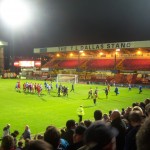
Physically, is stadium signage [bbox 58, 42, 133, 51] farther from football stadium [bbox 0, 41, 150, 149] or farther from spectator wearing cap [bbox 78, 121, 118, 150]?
spectator wearing cap [bbox 78, 121, 118, 150]

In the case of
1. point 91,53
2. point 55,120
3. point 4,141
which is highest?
point 91,53

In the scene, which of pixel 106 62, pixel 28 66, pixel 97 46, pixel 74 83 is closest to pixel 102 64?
pixel 106 62

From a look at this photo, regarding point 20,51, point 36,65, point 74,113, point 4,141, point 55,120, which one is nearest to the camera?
point 4,141

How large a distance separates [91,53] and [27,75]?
900 inches

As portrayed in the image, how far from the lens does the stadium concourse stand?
225ft

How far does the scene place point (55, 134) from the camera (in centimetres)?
464

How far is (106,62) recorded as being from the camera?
80812mm

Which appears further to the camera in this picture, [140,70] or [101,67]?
[101,67]

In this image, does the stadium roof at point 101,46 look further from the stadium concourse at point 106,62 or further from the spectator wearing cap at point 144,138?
the spectator wearing cap at point 144,138

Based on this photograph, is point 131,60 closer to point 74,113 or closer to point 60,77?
point 60,77

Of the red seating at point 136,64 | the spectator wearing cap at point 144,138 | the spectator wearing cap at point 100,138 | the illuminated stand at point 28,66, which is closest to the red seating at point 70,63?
the illuminated stand at point 28,66

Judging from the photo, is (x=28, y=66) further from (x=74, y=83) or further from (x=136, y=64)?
(x=136, y=64)

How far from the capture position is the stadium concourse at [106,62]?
2704 inches

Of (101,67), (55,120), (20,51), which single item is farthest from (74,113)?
(20,51)
